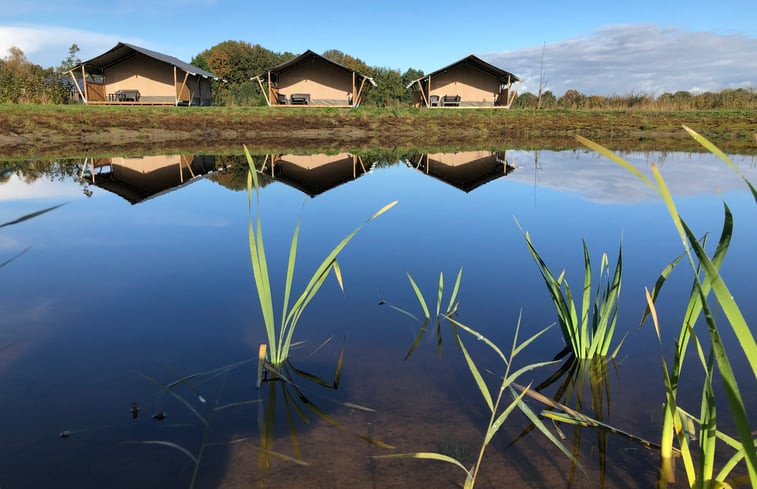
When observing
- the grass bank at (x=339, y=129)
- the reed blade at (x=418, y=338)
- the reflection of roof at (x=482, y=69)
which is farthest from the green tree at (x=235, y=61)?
the reed blade at (x=418, y=338)

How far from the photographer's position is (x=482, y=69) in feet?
93.7

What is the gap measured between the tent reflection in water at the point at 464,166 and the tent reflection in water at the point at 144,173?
16.6ft

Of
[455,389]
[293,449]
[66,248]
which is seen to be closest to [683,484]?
[455,389]

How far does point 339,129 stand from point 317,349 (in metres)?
18.4

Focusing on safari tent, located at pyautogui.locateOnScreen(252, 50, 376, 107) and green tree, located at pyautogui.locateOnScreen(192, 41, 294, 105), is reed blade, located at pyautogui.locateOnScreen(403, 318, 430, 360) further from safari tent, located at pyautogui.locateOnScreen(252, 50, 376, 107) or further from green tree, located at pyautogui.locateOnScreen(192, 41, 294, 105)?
green tree, located at pyautogui.locateOnScreen(192, 41, 294, 105)

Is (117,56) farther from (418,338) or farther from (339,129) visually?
(418,338)

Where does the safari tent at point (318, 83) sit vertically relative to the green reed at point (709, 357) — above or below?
above

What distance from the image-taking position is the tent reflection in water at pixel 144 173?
27.8 ft

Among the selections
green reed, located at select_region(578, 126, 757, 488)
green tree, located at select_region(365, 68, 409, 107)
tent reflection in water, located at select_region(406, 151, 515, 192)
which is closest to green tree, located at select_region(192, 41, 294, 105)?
green tree, located at select_region(365, 68, 409, 107)

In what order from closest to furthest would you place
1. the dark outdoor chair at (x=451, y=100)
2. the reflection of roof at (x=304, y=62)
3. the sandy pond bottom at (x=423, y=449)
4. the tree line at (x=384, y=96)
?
the sandy pond bottom at (x=423, y=449)
the tree line at (x=384, y=96)
the reflection of roof at (x=304, y=62)
the dark outdoor chair at (x=451, y=100)

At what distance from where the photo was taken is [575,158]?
14.4m

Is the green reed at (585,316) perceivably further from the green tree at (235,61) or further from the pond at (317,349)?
the green tree at (235,61)

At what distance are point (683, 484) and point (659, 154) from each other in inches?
603

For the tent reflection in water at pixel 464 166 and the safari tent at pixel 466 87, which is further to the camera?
the safari tent at pixel 466 87
